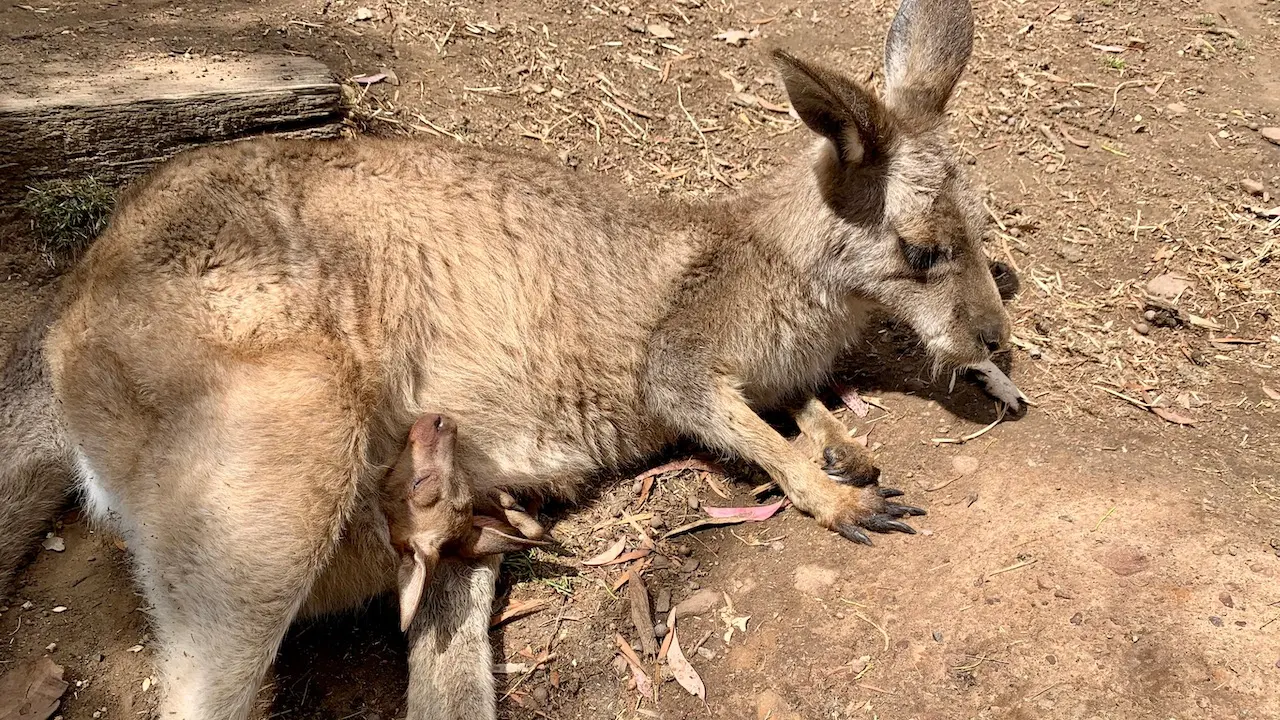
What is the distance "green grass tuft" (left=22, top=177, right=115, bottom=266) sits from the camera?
421 centimetres

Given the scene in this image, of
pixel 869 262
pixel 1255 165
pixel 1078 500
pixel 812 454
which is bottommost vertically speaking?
pixel 812 454

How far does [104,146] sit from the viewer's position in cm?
427

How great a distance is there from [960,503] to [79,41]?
204 inches

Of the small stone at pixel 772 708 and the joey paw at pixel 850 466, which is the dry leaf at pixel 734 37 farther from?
the small stone at pixel 772 708

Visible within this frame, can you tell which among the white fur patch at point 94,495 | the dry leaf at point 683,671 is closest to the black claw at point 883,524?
the dry leaf at point 683,671

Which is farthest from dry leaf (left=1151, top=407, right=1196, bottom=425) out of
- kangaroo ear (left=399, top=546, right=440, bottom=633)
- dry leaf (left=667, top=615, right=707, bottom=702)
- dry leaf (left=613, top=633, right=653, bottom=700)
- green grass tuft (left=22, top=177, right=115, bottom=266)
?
green grass tuft (left=22, top=177, right=115, bottom=266)

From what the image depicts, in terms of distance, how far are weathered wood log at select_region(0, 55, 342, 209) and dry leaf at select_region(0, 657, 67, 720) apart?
227 cm

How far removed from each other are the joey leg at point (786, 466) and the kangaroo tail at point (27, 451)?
267cm

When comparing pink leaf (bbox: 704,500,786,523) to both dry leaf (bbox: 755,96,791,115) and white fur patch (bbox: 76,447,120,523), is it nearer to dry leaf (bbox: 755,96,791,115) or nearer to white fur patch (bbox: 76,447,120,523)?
white fur patch (bbox: 76,447,120,523)

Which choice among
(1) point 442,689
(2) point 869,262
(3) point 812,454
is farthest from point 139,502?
(2) point 869,262

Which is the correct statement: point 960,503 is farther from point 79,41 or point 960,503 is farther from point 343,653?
point 79,41

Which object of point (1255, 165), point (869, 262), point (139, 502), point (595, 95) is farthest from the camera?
point (595, 95)

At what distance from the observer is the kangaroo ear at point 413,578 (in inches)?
133

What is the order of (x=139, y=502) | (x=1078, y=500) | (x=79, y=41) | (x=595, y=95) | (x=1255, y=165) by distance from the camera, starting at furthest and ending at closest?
(x=595, y=95)
(x=1255, y=165)
(x=79, y=41)
(x=1078, y=500)
(x=139, y=502)
